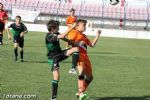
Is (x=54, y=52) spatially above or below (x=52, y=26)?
below

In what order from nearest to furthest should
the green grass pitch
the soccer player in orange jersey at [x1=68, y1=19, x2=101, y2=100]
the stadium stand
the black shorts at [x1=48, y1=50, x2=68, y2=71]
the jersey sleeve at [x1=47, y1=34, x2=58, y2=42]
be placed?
the jersey sleeve at [x1=47, y1=34, x2=58, y2=42], the black shorts at [x1=48, y1=50, x2=68, y2=71], the soccer player in orange jersey at [x1=68, y1=19, x2=101, y2=100], the green grass pitch, the stadium stand

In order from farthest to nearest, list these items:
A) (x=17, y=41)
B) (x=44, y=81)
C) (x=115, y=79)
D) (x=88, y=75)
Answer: (x=17, y=41), (x=115, y=79), (x=44, y=81), (x=88, y=75)

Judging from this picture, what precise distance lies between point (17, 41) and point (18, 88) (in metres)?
6.24

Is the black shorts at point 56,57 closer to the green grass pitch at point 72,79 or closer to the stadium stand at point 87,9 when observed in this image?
the green grass pitch at point 72,79

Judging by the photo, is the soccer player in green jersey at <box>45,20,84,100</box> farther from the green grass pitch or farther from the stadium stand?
the stadium stand

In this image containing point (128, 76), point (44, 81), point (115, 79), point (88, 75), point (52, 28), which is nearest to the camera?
point (52, 28)

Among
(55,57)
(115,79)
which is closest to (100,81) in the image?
(115,79)

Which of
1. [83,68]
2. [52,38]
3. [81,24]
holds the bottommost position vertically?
[83,68]

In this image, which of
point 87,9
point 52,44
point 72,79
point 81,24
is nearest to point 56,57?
point 52,44

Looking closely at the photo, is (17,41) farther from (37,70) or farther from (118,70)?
(118,70)

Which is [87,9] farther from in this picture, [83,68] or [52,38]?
[52,38]

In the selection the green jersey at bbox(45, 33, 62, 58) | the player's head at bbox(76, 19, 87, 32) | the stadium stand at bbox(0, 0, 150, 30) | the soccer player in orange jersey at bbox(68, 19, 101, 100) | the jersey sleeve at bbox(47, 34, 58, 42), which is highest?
the player's head at bbox(76, 19, 87, 32)

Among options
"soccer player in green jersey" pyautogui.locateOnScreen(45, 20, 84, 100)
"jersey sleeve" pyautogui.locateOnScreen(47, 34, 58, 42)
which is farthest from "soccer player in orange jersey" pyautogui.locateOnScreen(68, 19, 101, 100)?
"jersey sleeve" pyautogui.locateOnScreen(47, 34, 58, 42)

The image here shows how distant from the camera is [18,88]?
10.6 meters
